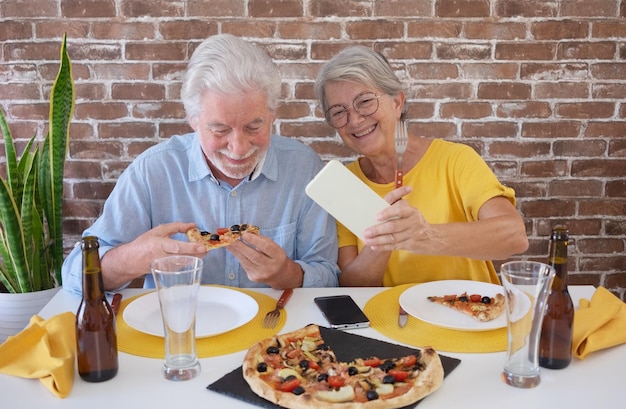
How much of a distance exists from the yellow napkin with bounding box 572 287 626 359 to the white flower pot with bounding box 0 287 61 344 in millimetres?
2018

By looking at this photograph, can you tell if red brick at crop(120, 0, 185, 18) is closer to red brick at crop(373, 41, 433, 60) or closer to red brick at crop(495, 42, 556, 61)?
red brick at crop(373, 41, 433, 60)

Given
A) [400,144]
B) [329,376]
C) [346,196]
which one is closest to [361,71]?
[400,144]

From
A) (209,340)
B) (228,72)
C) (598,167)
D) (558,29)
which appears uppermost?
(558,29)

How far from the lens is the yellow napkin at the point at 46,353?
1229mm

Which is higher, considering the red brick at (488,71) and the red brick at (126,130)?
the red brick at (488,71)

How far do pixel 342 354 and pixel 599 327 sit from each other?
598mm

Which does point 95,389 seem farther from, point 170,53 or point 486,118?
point 486,118

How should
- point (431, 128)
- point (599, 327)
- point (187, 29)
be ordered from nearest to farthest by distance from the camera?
point (599, 327) < point (187, 29) < point (431, 128)

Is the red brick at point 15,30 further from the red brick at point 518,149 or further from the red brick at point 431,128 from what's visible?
the red brick at point 518,149

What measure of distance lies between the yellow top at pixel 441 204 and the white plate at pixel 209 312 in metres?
0.60

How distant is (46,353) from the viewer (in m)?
1.31

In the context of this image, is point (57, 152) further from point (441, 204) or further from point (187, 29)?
point (441, 204)

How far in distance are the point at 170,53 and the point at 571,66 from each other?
181cm

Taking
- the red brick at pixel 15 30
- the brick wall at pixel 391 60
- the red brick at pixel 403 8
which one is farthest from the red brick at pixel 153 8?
the red brick at pixel 403 8
